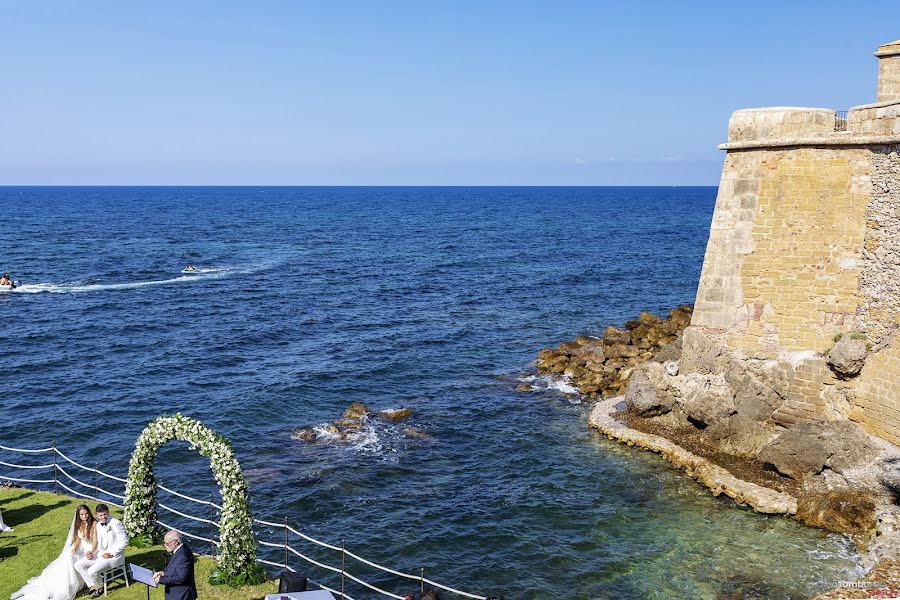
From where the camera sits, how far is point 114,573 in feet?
45.2

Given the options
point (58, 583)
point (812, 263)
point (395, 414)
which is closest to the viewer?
point (58, 583)

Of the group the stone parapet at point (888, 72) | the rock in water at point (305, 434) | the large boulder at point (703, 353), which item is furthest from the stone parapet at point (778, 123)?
the rock in water at point (305, 434)

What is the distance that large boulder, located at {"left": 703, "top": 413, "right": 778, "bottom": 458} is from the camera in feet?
79.0

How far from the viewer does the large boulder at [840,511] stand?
19578 mm

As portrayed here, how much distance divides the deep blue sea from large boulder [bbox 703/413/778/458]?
8.25ft

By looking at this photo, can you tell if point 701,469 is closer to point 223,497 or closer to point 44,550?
point 223,497

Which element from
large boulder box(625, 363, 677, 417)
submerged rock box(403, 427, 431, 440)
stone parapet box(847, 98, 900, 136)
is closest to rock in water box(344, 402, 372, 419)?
submerged rock box(403, 427, 431, 440)

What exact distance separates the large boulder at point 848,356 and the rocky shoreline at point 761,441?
0.03 metres

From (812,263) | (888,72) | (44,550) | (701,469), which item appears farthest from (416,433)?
(888,72)

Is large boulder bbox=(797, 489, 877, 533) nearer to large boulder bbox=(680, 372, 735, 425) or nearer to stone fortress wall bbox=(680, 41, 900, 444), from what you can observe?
stone fortress wall bbox=(680, 41, 900, 444)

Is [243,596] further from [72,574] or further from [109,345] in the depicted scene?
[109,345]

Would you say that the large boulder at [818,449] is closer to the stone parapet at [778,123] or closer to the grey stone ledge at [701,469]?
the grey stone ledge at [701,469]

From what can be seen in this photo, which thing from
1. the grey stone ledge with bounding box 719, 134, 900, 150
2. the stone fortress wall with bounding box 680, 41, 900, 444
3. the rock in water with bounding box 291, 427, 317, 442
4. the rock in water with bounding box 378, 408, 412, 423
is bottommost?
the rock in water with bounding box 291, 427, 317, 442

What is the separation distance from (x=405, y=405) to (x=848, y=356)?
1784 cm
